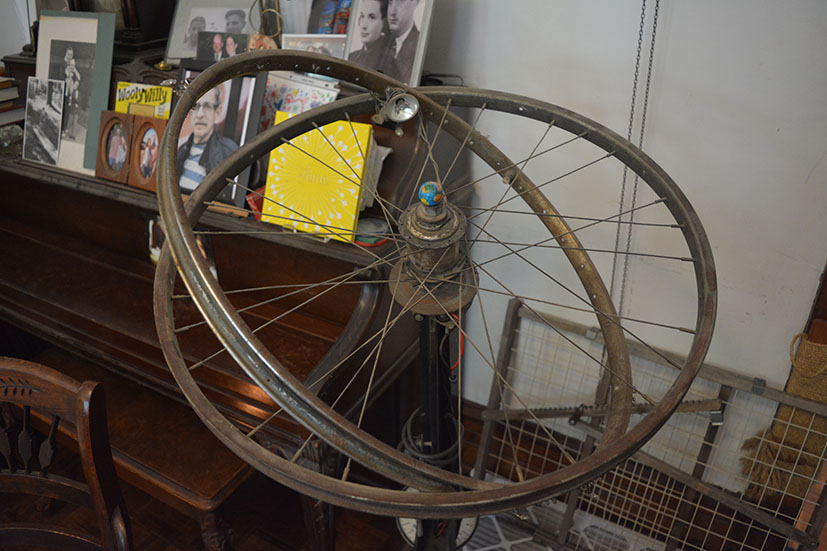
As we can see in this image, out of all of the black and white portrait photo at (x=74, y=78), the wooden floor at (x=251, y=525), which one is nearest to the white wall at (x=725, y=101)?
the black and white portrait photo at (x=74, y=78)

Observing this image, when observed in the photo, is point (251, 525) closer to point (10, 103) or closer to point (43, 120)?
point (43, 120)

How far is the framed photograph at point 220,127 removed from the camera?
1.54 meters

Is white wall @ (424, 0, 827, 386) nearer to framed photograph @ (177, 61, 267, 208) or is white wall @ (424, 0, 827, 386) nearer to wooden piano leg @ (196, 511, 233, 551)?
framed photograph @ (177, 61, 267, 208)

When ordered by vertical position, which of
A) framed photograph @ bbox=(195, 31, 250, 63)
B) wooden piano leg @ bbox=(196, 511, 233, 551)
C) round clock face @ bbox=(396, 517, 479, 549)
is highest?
framed photograph @ bbox=(195, 31, 250, 63)

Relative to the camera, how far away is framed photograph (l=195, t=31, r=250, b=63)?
1.69 m

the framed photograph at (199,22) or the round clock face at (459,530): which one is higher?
the framed photograph at (199,22)

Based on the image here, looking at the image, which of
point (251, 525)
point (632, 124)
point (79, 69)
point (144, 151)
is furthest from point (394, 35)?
point (251, 525)

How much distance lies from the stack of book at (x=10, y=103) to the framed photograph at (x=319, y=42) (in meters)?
1.09

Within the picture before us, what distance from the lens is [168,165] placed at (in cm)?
72

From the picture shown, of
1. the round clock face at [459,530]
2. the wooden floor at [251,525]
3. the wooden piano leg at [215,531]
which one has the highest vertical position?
the wooden piano leg at [215,531]

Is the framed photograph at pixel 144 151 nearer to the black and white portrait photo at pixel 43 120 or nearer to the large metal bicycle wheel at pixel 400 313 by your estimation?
the black and white portrait photo at pixel 43 120

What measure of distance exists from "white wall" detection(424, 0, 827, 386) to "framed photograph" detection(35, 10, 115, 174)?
95cm

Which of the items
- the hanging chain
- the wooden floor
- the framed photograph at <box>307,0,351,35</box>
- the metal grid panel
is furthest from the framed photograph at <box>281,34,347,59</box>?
the wooden floor

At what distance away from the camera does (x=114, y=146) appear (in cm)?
173
